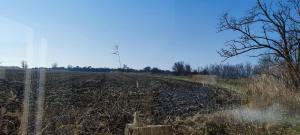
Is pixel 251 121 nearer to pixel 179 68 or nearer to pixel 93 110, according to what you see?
pixel 93 110

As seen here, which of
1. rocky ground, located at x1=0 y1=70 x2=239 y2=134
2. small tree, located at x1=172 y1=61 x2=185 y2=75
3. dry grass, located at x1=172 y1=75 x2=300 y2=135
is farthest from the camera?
small tree, located at x1=172 y1=61 x2=185 y2=75

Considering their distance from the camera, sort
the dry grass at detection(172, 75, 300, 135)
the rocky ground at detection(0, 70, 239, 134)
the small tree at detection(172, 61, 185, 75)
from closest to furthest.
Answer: the rocky ground at detection(0, 70, 239, 134), the dry grass at detection(172, 75, 300, 135), the small tree at detection(172, 61, 185, 75)

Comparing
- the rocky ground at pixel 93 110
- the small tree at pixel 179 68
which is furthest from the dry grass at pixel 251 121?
the small tree at pixel 179 68

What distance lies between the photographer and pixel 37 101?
449 inches

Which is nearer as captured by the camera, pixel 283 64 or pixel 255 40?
pixel 283 64

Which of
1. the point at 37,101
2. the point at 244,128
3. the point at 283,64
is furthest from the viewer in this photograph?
the point at 283,64

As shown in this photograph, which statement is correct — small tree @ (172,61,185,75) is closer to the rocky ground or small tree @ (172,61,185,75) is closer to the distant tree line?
the distant tree line

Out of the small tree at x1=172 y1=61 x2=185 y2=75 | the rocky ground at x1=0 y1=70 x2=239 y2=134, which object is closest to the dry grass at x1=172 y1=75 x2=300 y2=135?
the rocky ground at x1=0 y1=70 x2=239 y2=134

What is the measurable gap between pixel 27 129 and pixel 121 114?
100 inches

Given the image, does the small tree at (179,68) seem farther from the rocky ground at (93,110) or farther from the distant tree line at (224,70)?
the rocky ground at (93,110)

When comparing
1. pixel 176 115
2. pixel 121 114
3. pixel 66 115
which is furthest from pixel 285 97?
pixel 66 115

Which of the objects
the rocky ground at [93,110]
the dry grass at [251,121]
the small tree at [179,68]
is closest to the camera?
the rocky ground at [93,110]

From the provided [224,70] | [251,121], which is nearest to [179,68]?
[224,70]

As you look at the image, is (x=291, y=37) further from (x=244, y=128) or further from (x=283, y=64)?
(x=244, y=128)
